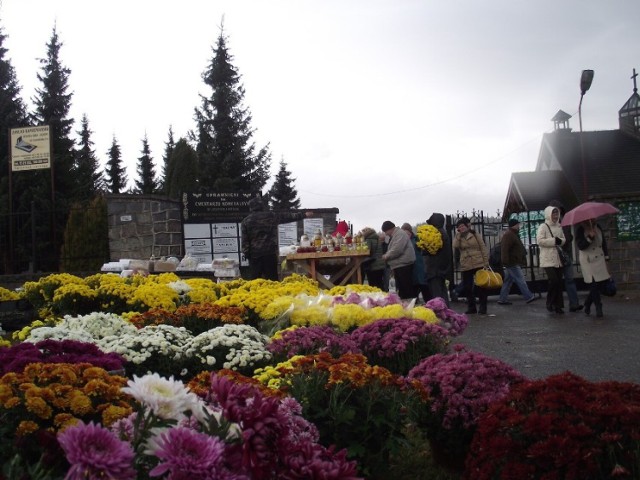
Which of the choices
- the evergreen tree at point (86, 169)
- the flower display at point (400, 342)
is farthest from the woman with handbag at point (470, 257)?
the evergreen tree at point (86, 169)

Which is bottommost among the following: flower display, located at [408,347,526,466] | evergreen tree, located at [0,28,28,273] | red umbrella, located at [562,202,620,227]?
flower display, located at [408,347,526,466]

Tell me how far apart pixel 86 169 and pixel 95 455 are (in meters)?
35.4

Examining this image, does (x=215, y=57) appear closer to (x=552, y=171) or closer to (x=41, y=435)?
(x=552, y=171)

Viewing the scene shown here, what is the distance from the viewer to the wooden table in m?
12.4

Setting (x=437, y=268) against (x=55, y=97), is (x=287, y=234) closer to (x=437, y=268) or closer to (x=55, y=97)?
→ (x=437, y=268)

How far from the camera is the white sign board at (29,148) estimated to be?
1912 centimetres

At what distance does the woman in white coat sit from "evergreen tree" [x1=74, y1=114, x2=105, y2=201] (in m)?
21.8

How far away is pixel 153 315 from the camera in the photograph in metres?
6.77

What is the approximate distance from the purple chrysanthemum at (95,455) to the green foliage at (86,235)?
1680 centimetres

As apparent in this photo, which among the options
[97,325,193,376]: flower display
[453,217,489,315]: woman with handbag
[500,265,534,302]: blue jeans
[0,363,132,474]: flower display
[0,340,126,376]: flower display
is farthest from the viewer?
[500,265,534,302]: blue jeans

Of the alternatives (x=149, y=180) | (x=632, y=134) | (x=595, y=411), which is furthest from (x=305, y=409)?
(x=149, y=180)

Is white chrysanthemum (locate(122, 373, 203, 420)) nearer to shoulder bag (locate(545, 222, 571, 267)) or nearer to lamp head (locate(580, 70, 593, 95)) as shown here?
shoulder bag (locate(545, 222, 571, 267))

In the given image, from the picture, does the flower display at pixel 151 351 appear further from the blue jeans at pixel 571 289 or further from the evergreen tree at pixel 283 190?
the evergreen tree at pixel 283 190

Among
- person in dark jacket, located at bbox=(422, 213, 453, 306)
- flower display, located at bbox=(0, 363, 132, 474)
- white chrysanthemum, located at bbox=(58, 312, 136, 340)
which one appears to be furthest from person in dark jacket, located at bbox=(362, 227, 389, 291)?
flower display, located at bbox=(0, 363, 132, 474)
